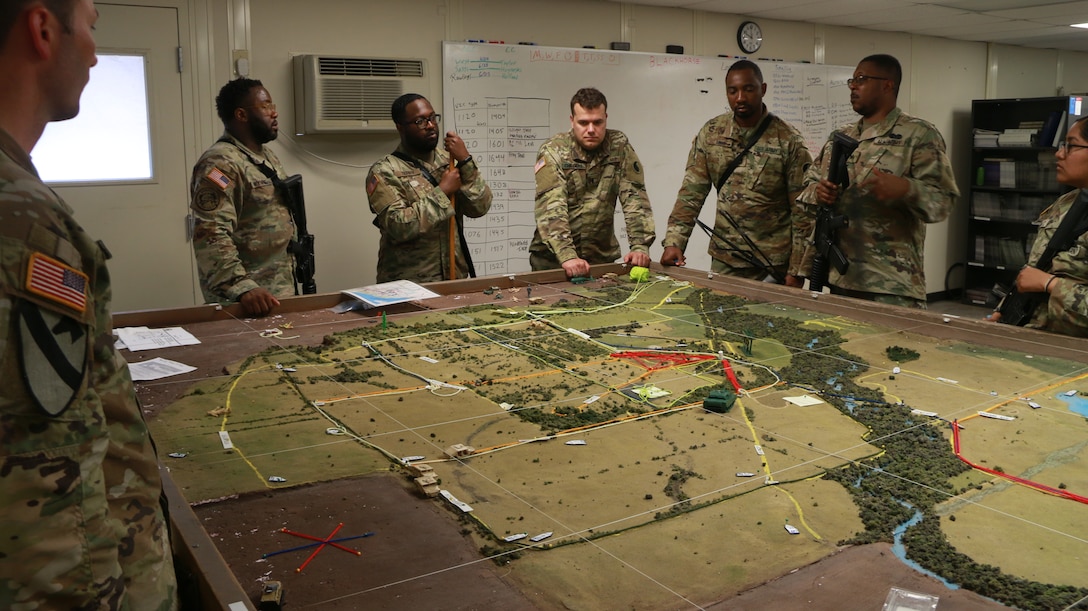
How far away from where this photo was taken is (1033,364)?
8.27ft

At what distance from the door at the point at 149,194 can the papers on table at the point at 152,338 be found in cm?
177

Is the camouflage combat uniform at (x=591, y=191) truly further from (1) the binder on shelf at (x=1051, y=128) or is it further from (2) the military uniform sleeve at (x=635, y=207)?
(1) the binder on shelf at (x=1051, y=128)

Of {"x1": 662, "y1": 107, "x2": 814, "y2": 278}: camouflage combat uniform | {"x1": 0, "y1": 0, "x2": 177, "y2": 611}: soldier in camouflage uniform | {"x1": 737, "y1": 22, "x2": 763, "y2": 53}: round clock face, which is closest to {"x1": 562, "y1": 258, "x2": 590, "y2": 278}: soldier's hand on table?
{"x1": 662, "y1": 107, "x2": 814, "y2": 278}: camouflage combat uniform

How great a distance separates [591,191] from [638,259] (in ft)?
1.61

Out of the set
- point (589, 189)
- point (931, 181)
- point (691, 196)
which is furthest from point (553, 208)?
point (931, 181)

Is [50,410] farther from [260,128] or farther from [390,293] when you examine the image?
[260,128]

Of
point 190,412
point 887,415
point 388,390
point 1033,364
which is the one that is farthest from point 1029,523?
point 190,412

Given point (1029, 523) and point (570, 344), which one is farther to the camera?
point (570, 344)

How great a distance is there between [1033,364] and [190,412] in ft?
7.55

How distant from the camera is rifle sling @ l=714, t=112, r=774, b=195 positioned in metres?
4.16

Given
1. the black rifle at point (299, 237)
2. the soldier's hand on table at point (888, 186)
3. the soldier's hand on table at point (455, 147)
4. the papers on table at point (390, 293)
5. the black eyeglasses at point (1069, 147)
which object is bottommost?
the papers on table at point (390, 293)

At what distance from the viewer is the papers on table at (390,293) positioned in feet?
10.7

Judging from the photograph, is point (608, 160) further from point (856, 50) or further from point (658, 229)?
point (856, 50)

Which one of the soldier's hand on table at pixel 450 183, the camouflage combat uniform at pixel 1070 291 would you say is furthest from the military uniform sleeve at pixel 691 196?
the camouflage combat uniform at pixel 1070 291
